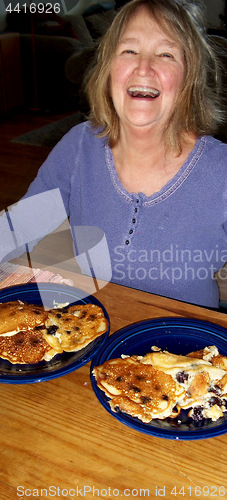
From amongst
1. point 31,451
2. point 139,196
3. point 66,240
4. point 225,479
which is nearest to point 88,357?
point 31,451

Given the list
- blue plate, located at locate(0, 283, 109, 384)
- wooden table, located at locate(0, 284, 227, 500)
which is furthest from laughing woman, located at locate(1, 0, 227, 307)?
wooden table, located at locate(0, 284, 227, 500)

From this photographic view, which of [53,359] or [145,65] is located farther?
[145,65]

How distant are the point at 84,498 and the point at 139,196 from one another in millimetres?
858

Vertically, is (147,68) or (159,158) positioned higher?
(147,68)

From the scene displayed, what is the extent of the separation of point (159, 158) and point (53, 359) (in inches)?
27.9

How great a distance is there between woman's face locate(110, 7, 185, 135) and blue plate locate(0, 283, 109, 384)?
20.1 inches

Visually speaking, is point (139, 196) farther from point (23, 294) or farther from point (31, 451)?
point (31, 451)

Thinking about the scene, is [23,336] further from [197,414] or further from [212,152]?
[212,152]

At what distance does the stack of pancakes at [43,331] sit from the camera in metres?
0.95

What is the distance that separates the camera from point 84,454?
2.54 feet

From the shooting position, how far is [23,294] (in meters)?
1.16

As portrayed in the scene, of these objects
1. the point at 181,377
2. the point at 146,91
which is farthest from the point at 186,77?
the point at 181,377

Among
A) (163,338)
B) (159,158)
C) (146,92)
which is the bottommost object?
(163,338)

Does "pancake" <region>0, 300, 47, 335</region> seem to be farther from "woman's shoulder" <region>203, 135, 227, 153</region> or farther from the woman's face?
"woman's shoulder" <region>203, 135, 227, 153</region>
